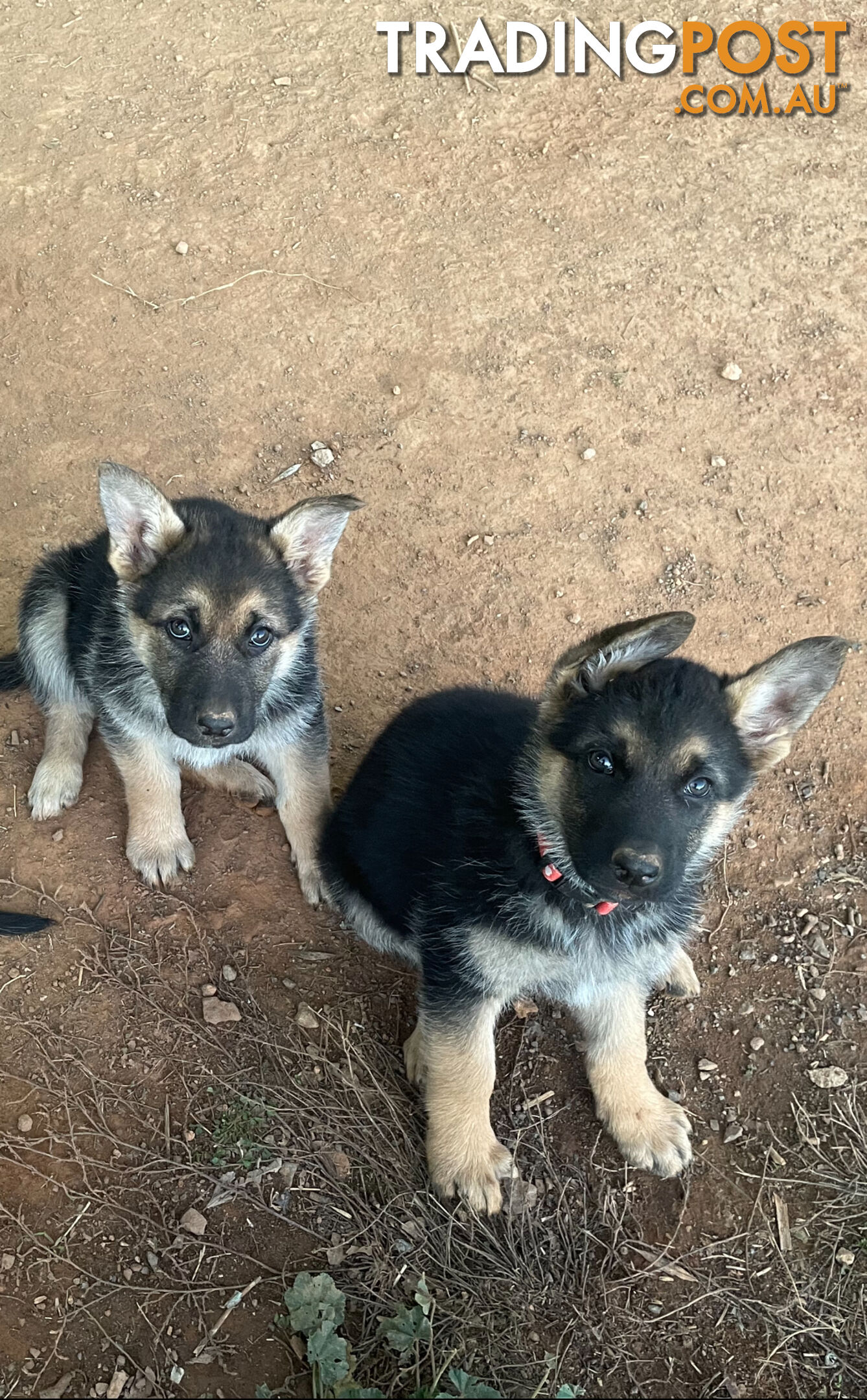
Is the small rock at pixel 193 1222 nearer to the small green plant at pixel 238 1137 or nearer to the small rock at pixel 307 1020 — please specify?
the small green plant at pixel 238 1137

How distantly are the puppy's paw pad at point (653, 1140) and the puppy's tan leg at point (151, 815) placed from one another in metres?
2.09

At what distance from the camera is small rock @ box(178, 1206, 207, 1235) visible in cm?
344

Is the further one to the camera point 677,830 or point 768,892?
point 768,892

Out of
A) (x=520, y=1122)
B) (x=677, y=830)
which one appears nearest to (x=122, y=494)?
(x=677, y=830)

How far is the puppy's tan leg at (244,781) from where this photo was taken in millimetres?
4883

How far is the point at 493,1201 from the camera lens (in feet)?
11.6

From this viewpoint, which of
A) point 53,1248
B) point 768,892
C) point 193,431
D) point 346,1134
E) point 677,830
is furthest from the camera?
point 193,431

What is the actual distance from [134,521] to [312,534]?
0.71 metres

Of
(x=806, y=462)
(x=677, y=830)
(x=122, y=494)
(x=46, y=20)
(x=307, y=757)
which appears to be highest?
(x=46, y=20)

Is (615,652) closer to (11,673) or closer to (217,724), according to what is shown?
(217,724)

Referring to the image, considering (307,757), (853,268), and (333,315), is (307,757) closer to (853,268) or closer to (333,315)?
(333,315)

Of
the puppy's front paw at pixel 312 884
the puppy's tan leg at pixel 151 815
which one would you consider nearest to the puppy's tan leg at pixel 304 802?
the puppy's front paw at pixel 312 884

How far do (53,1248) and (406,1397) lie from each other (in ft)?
4.01

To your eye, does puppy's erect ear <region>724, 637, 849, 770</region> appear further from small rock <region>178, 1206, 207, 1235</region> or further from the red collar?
small rock <region>178, 1206, 207, 1235</region>
